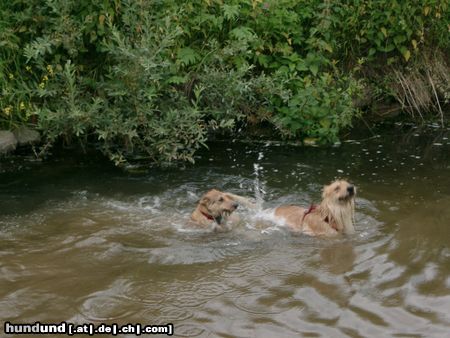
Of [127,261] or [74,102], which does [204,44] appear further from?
[127,261]

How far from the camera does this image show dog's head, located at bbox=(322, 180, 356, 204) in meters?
6.62

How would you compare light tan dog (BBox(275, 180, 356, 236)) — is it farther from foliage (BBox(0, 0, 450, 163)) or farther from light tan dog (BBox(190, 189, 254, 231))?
foliage (BBox(0, 0, 450, 163))

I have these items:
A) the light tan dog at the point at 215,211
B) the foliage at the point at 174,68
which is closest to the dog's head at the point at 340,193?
the light tan dog at the point at 215,211

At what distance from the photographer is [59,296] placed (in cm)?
524

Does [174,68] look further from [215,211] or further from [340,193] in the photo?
[340,193]

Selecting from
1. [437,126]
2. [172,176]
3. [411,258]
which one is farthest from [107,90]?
[437,126]

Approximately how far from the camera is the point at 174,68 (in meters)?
8.91

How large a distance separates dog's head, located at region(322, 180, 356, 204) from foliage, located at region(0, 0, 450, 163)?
235 centimetres

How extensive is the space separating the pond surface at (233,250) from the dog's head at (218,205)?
0.26 meters

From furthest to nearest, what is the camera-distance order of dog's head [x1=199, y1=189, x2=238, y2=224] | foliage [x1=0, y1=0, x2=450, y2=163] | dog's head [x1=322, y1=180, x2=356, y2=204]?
foliage [x1=0, y1=0, x2=450, y2=163], dog's head [x1=199, y1=189, x2=238, y2=224], dog's head [x1=322, y1=180, x2=356, y2=204]

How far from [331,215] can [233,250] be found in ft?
3.90

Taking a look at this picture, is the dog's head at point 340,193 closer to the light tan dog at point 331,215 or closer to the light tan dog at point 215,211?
the light tan dog at point 331,215

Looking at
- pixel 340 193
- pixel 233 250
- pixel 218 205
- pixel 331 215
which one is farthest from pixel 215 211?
pixel 340 193

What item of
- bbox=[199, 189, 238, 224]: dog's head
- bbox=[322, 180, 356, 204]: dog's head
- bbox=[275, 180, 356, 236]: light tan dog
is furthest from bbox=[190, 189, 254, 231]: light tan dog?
bbox=[322, 180, 356, 204]: dog's head
